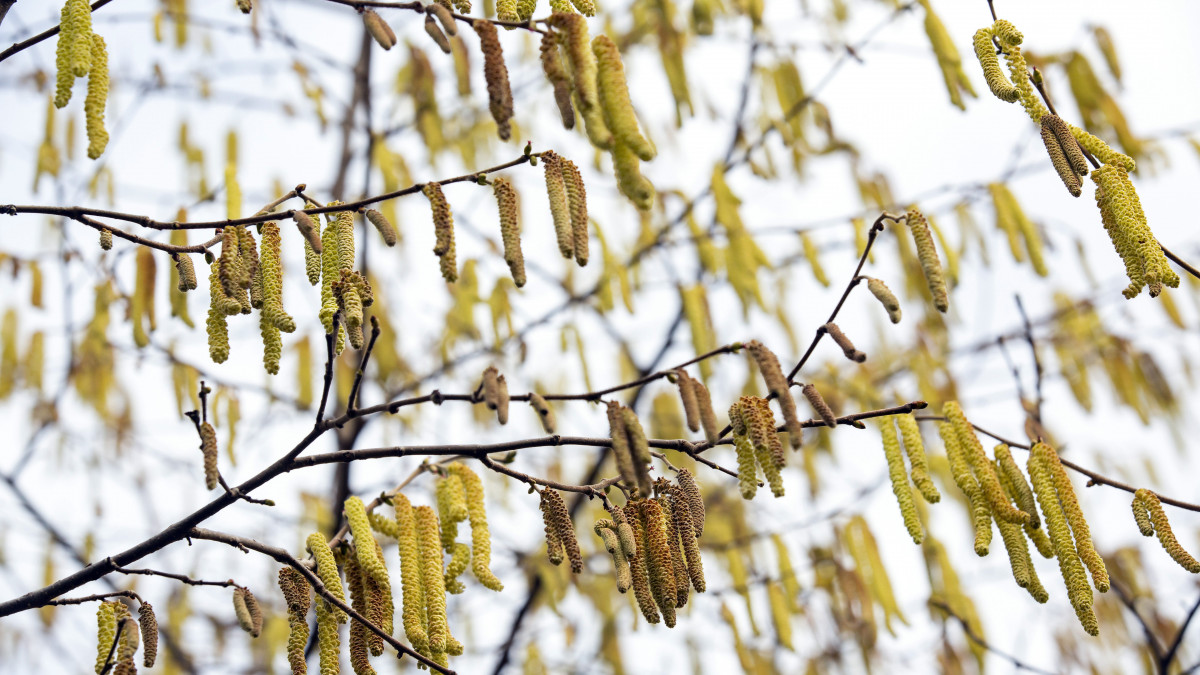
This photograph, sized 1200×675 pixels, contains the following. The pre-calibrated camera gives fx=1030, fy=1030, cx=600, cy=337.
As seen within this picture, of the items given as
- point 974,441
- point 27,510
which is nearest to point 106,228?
point 974,441

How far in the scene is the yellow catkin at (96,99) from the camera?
1.44 m

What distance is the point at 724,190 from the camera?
10.4 ft

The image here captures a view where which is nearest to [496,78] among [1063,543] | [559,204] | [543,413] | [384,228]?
[559,204]

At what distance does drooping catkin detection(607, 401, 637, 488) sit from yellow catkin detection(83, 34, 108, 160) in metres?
0.80

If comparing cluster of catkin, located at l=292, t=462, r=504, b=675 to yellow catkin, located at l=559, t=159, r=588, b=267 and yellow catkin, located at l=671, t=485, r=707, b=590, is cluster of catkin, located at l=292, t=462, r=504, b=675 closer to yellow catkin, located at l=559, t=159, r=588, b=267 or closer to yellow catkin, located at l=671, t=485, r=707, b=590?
yellow catkin, located at l=671, t=485, r=707, b=590

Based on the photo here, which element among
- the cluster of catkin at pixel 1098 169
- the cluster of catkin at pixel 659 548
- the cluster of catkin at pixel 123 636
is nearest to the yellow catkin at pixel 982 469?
the cluster of catkin at pixel 1098 169

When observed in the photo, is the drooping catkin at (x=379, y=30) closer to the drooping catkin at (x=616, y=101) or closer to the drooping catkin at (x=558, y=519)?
the drooping catkin at (x=616, y=101)

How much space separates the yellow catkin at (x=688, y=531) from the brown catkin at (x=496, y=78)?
635 millimetres

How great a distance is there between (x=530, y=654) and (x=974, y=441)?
2276mm

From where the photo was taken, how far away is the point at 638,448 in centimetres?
140

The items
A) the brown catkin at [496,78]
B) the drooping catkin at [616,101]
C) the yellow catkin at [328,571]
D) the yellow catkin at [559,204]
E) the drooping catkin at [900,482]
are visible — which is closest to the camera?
the drooping catkin at [616,101]

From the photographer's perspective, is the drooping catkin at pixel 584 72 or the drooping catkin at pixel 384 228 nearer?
the drooping catkin at pixel 584 72

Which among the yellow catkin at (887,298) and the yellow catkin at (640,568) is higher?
the yellow catkin at (887,298)

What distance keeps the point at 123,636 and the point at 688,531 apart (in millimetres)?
856
